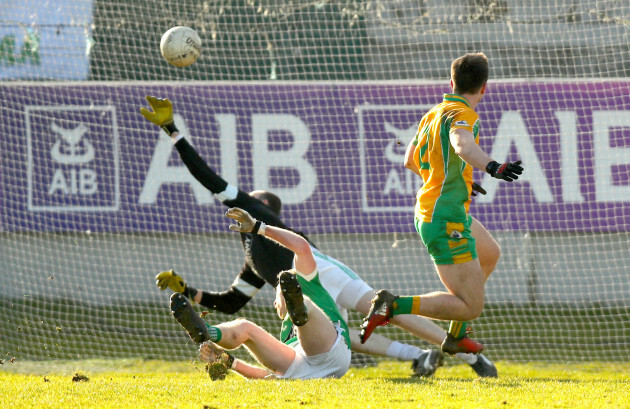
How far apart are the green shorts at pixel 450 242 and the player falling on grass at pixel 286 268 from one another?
117 cm

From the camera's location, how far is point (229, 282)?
34.0 feet

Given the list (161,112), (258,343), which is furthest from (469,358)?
(161,112)

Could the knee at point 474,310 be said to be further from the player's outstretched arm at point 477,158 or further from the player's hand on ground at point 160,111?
the player's hand on ground at point 160,111

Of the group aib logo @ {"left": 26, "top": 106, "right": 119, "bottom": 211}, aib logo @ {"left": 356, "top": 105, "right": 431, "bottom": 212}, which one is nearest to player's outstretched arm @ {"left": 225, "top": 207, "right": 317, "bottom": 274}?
aib logo @ {"left": 356, "top": 105, "right": 431, "bottom": 212}

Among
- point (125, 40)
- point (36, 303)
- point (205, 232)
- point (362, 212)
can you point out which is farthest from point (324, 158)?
point (36, 303)

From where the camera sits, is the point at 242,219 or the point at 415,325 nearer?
the point at 242,219

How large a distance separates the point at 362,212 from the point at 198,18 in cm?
268

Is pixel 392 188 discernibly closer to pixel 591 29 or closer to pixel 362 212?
pixel 362 212

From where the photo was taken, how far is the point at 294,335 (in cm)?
647

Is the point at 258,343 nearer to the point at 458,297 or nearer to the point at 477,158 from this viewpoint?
the point at 458,297

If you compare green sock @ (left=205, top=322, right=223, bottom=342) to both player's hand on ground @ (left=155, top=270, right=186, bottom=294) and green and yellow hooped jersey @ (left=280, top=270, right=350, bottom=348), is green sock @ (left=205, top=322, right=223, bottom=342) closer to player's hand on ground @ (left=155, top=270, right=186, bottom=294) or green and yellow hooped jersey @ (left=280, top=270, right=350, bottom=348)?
green and yellow hooped jersey @ (left=280, top=270, right=350, bottom=348)

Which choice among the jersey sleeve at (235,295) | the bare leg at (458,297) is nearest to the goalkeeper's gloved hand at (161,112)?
the jersey sleeve at (235,295)

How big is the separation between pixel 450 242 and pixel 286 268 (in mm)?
1653

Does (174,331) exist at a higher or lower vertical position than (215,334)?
lower
